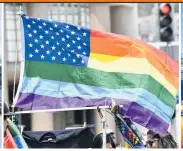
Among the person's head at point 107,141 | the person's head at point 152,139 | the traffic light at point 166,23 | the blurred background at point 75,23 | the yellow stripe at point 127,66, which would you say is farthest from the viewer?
the blurred background at point 75,23

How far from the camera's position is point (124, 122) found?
7.80 meters

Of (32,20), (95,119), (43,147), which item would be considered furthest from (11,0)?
(95,119)

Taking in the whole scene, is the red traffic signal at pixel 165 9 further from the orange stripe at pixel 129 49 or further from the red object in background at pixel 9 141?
the red object in background at pixel 9 141

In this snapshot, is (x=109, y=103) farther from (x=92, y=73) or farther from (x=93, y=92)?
(x=92, y=73)

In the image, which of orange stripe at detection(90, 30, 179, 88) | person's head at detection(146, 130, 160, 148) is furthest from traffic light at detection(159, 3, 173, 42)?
orange stripe at detection(90, 30, 179, 88)

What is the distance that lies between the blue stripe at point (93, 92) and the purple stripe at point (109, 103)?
1.7 inches

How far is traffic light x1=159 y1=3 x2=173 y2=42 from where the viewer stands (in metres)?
11.5

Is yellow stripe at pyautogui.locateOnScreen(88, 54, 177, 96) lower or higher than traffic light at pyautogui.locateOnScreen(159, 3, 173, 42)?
lower

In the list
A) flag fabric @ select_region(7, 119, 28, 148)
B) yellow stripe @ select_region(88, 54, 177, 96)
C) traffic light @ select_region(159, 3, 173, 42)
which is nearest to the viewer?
flag fabric @ select_region(7, 119, 28, 148)

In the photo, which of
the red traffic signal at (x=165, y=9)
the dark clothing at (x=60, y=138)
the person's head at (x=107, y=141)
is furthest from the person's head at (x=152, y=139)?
the red traffic signal at (x=165, y=9)

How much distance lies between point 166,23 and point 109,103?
406 cm

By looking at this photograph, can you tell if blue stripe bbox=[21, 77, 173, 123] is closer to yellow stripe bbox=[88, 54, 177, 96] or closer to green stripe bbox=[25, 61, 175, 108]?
green stripe bbox=[25, 61, 175, 108]

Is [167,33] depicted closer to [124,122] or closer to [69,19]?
[69,19]

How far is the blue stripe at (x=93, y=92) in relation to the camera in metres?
7.78
